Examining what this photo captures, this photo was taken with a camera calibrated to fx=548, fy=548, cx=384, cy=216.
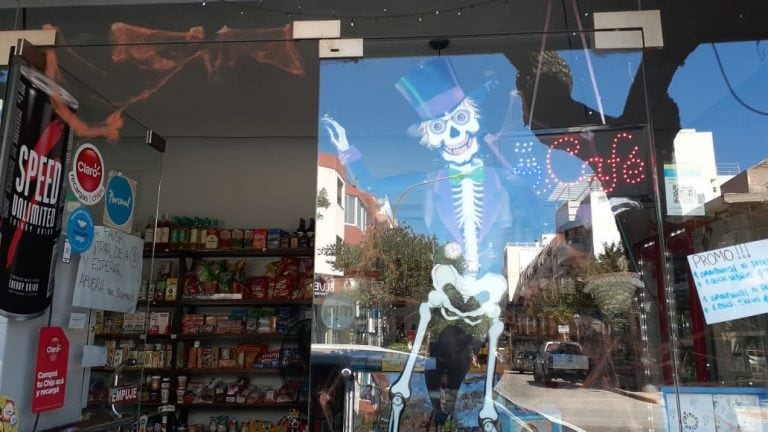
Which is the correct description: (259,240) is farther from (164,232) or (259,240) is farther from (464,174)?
(464,174)

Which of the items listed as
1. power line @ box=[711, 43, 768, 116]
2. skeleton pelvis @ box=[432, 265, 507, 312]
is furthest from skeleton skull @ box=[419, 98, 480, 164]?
power line @ box=[711, 43, 768, 116]

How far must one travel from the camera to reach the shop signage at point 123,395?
3.01 meters

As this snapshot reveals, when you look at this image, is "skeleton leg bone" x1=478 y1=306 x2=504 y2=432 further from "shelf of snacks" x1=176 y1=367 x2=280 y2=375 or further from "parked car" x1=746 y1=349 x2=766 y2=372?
"shelf of snacks" x1=176 y1=367 x2=280 y2=375

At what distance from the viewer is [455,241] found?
10.7ft

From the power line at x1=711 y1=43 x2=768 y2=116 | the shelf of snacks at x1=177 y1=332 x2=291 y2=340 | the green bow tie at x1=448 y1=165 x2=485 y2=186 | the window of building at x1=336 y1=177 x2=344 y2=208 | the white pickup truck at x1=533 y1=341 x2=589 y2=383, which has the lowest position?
the white pickup truck at x1=533 y1=341 x2=589 y2=383

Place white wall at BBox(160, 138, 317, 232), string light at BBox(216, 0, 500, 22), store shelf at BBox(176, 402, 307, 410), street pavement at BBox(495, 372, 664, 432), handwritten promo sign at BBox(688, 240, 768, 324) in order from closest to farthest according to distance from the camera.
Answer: handwritten promo sign at BBox(688, 240, 768, 324), street pavement at BBox(495, 372, 664, 432), string light at BBox(216, 0, 500, 22), store shelf at BBox(176, 402, 307, 410), white wall at BBox(160, 138, 317, 232)

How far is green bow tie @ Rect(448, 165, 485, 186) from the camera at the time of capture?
10.7ft

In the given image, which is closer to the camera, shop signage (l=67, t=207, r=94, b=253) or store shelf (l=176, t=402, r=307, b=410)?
shop signage (l=67, t=207, r=94, b=253)

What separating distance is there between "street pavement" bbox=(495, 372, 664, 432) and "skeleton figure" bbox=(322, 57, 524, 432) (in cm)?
22

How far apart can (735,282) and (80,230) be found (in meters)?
3.12

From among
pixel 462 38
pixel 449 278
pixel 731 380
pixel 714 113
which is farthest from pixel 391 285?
pixel 714 113

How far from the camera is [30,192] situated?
96.7 inches

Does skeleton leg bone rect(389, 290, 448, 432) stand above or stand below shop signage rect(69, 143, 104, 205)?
below

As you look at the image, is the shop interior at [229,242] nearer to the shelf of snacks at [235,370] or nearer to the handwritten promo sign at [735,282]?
the shelf of snacks at [235,370]
